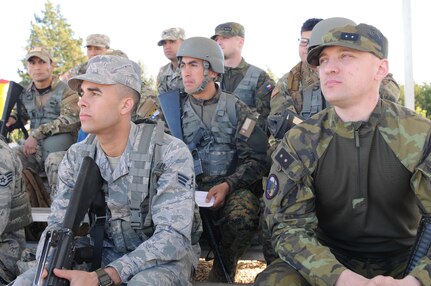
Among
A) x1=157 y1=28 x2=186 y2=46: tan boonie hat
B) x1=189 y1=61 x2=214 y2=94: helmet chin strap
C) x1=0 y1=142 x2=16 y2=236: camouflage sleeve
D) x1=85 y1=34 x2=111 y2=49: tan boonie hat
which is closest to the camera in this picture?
x1=0 y1=142 x2=16 y2=236: camouflage sleeve

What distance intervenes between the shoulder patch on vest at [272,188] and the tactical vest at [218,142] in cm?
172

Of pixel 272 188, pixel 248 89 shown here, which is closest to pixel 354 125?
pixel 272 188

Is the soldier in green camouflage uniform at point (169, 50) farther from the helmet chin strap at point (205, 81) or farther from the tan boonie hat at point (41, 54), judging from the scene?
the helmet chin strap at point (205, 81)

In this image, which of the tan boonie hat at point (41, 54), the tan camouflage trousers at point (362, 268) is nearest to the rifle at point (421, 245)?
the tan camouflage trousers at point (362, 268)

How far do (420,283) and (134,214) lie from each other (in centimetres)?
156

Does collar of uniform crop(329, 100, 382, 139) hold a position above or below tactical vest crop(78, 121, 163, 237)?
above

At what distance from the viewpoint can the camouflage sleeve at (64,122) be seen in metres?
5.68

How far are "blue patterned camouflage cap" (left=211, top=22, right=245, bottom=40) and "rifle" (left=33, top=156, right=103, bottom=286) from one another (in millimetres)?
3533

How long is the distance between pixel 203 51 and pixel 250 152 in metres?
1.01

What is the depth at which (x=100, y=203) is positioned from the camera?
3090mm

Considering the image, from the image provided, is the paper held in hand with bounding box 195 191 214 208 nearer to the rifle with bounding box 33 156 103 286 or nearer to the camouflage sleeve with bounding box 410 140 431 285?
the rifle with bounding box 33 156 103 286

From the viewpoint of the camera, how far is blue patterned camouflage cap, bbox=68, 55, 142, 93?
3.03 metres

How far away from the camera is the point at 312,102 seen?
13.6ft

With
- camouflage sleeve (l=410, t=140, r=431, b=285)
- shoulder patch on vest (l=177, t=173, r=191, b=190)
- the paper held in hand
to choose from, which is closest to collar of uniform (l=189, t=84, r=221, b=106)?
the paper held in hand
